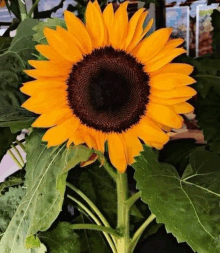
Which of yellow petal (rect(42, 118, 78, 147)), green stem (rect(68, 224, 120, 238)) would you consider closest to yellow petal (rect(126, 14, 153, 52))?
yellow petal (rect(42, 118, 78, 147))

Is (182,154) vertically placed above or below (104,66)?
below

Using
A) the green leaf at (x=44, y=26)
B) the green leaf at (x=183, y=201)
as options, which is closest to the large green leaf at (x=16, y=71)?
the green leaf at (x=44, y=26)

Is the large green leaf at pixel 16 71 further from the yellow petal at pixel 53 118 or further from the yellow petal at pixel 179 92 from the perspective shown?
the yellow petal at pixel 179 92

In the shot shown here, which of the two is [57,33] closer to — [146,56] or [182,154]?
[146,56]

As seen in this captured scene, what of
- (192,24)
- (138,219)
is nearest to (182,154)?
(138,219)

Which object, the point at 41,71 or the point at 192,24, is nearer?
the point at 41,71

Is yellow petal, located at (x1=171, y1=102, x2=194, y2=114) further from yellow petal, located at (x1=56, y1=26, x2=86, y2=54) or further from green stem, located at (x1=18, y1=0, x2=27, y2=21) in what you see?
green stem, located at (x1=18, y1=0, x2=27, y2=21)
